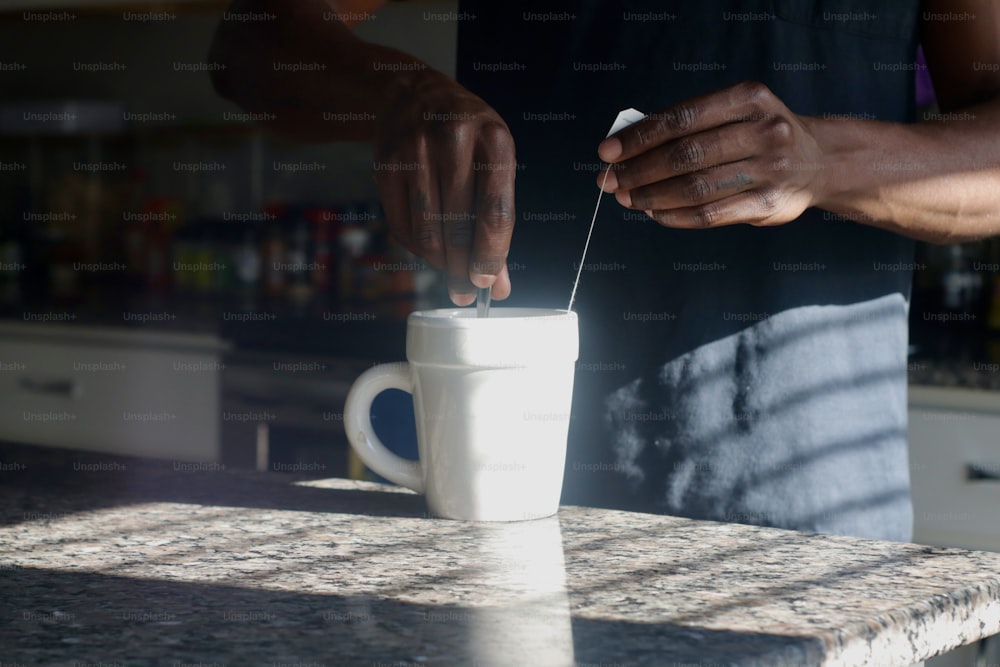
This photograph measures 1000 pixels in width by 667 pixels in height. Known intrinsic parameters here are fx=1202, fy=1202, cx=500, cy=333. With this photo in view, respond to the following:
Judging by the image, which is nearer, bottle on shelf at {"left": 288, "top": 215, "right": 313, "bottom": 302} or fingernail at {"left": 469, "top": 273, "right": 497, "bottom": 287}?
fingernail at {"left": 469, "top": 273, "right": 497, "bottom": 287}

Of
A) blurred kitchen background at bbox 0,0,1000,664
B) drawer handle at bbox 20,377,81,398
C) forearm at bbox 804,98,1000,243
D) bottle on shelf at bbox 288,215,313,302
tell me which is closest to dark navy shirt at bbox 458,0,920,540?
forearm at bbox 804,98,1000,243

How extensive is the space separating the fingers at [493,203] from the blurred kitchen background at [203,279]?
0.60 meters

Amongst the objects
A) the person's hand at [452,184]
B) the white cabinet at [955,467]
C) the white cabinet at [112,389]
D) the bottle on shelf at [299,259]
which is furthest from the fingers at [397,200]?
the bottle on shelf at [299,259]

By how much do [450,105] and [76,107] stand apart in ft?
9.61

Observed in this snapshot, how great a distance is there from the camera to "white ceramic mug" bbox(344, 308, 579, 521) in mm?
702

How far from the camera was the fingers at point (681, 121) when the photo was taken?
2.40 ft

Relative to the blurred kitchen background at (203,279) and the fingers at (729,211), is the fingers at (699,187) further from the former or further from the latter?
the blurred kitchen background at (203,279)

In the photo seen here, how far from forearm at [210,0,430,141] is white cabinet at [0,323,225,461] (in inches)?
57.9

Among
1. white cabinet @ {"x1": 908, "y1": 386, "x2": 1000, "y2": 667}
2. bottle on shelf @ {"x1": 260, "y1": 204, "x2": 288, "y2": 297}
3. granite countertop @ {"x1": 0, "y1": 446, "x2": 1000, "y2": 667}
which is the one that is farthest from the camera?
bottle on shelf @ {"x1": 260, "y1": 204, "x2": 288, "y2": 297}

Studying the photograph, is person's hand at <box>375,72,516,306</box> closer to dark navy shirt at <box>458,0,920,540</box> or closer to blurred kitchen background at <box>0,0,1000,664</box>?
dark navy shirt at <box>458,0,920,540</box>

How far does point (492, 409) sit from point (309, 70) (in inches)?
12.7

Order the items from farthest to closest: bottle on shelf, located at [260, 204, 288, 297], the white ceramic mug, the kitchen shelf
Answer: bottle on shelf, located at [260, 204, 288, 297] → the kitchen shelf → the white ceramic mug

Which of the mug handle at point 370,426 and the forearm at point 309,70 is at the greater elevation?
the forearm at point 309,70

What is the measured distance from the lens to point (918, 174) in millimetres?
881
